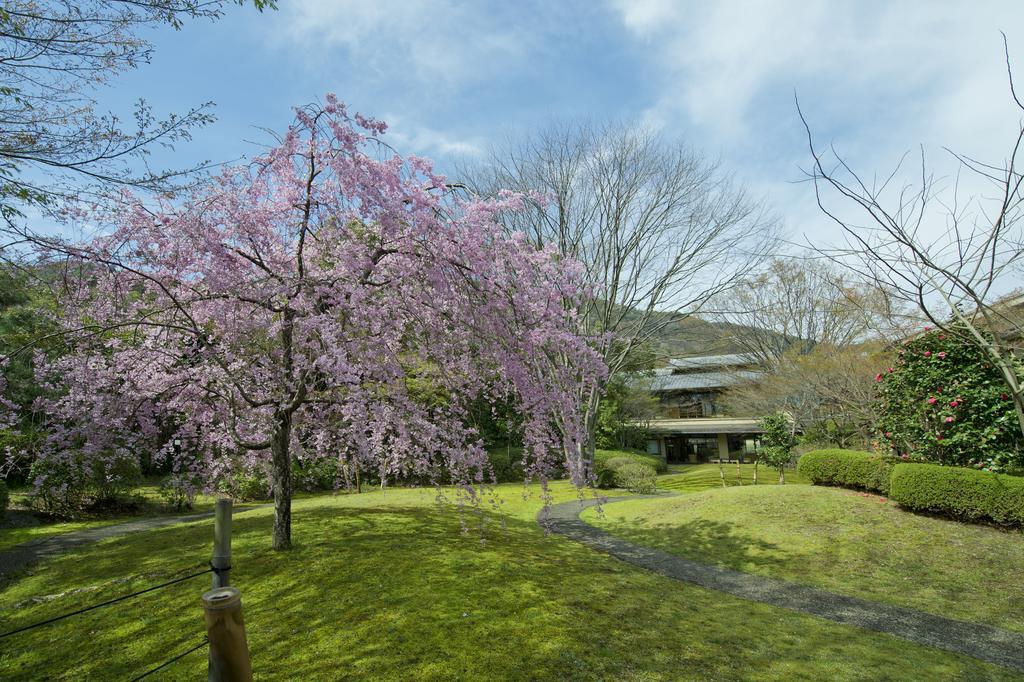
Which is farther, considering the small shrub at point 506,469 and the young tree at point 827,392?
the small shrub at point 506,469

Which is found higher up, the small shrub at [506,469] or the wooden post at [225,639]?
the wooden post at [225,639]

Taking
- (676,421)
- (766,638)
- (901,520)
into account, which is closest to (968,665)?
(766,638)

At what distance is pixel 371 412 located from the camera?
6625mm

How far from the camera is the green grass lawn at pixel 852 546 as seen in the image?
258 inches

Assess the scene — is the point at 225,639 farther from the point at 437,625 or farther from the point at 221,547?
the point at 437,625

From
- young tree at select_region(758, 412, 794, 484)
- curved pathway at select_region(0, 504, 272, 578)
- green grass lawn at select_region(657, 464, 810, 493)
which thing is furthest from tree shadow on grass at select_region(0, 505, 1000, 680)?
green grass lawn at select_region(657, 464, 810, 493)

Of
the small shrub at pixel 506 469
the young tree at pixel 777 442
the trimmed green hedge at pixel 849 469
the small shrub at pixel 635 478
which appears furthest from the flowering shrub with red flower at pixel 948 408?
the small shrub at pixel 506 469

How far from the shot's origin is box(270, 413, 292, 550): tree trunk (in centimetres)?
681

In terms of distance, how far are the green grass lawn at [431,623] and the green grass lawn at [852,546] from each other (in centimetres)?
168

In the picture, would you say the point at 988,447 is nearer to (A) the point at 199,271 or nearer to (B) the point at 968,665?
(B) the point at 968,665

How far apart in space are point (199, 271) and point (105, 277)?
42.9 inches

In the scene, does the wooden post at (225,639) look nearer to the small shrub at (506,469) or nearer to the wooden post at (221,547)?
the wooden post at (221,547)

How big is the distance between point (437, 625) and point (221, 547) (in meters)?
2.59

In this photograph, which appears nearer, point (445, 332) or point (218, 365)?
point (445, 332)
